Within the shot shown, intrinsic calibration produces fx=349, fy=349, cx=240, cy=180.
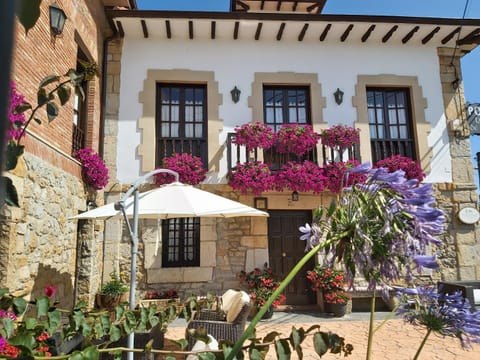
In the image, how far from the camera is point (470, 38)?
759 cm

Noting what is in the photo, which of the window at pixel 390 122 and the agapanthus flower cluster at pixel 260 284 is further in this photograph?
the window at pixel 390 122

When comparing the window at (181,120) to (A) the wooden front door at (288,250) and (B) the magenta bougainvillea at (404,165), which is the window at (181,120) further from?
(B) the magenta bougainvillea at (404,165)

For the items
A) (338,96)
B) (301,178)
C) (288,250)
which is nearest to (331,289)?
(288,250)

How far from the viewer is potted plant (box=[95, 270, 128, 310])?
5828 millimetres

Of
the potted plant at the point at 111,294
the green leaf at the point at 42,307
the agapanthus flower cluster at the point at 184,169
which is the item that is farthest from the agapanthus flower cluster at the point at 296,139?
the green leaf at the point at 42,307

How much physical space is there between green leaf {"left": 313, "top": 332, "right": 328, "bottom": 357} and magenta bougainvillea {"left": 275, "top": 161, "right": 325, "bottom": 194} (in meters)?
5.59

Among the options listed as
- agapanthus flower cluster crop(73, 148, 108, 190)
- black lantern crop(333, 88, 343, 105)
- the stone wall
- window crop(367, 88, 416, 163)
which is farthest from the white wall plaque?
the stone wall

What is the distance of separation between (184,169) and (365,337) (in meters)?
4.07

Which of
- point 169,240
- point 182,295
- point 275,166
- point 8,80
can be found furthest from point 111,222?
point 8,80

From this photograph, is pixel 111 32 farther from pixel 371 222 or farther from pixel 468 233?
pixel 468 233

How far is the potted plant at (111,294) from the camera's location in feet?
19.1

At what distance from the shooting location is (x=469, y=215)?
7.16m

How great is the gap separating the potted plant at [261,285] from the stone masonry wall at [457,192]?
3520mm

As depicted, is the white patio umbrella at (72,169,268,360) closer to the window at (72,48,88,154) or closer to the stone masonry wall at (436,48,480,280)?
the window at (72,48,88,154)
